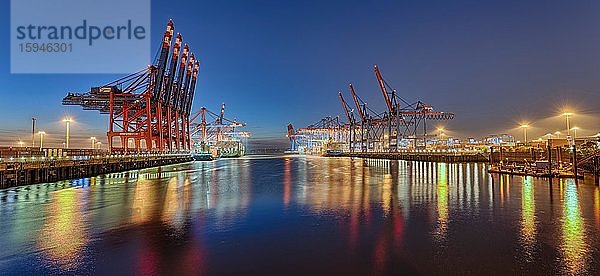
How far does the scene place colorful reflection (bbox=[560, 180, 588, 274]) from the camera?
615 cm

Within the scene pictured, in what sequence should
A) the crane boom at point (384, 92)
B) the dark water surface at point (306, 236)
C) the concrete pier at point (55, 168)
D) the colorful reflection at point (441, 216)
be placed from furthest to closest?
the crane boom at point (384, 92) < the concrete pier at point (55, 168) < the colorful reflection at point (441, 216) < the dark water surface at point (306, 236)

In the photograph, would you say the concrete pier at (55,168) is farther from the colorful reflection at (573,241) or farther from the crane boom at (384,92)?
the crane boom at (384,92)

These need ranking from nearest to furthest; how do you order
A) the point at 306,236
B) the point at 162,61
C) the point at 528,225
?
the point at 306,236
the point at 528,225
the point at 162,61

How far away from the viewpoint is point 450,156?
61250 mm

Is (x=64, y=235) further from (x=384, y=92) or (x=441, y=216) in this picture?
(x=384, y=92)

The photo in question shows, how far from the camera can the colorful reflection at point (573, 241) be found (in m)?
6.15

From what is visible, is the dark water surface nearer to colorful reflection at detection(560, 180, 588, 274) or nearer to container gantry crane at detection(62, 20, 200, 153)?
colorful reflection at detection(560, 180, 588, 274)

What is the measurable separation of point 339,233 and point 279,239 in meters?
1.48

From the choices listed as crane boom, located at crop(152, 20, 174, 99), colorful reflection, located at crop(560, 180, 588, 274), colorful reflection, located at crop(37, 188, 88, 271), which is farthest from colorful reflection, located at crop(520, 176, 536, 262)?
crane boom, located at crop(152, 20, 174, 99)

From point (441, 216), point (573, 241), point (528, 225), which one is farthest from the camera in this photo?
point (441, 216)

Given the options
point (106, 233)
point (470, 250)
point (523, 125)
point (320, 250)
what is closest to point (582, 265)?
point (470, 250)

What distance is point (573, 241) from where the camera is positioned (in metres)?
7.75

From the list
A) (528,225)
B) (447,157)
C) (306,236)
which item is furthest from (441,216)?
(447,157)

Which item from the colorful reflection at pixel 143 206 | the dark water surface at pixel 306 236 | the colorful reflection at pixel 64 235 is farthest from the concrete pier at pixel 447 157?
the colorful reflection at pixel 64 235
